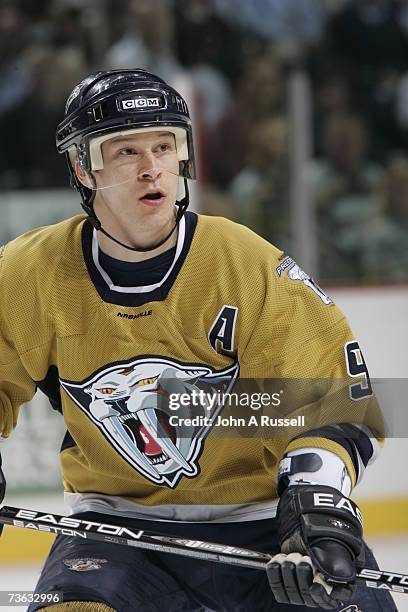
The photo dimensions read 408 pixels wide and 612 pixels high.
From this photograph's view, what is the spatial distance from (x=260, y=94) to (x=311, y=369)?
8.90 ft

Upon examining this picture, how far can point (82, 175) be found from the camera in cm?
208

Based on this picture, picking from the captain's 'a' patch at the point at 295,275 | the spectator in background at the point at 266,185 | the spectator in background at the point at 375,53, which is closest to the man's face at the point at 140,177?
the captain's 'a' patch at the point at 295,275

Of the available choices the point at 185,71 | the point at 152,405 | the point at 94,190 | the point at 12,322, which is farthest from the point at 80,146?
the point at 185,71

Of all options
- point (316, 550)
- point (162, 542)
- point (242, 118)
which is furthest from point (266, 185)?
point (316, 550)

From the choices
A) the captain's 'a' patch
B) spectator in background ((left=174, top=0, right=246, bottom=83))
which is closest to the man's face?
the captain's 'a' patch

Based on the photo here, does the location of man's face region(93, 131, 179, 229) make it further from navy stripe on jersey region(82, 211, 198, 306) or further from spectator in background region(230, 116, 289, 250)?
spectator in background region(230, 116, 289, 250)

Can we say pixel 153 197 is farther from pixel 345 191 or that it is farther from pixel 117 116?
pixel 345 191

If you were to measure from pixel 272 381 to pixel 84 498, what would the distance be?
43cm

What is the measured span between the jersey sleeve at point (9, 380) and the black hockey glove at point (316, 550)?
0.58m

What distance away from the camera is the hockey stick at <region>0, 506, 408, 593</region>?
5.96 ft

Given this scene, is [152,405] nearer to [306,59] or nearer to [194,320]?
[194,320]

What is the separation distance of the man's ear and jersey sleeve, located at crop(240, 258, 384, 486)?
37cm

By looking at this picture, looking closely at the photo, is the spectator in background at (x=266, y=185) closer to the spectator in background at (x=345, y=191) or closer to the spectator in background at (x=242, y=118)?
the spectator in background at (x=242, y=118)

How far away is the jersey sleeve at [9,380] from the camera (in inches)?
81.6
